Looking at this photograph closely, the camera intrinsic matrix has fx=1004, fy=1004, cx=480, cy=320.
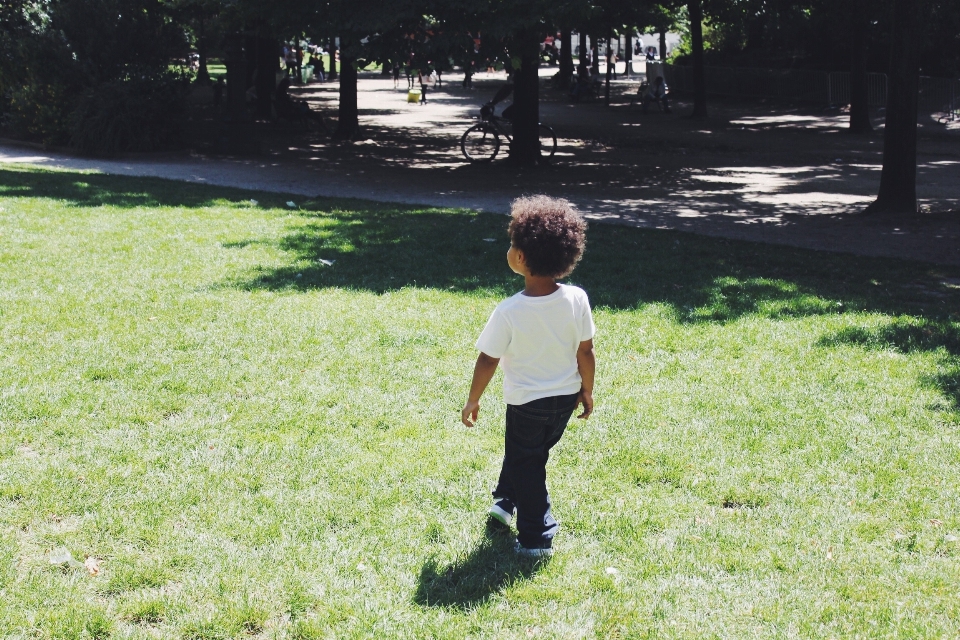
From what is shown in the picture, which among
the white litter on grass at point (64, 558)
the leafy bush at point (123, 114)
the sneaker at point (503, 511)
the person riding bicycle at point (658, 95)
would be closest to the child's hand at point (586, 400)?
the sneaker at point (503, 511)

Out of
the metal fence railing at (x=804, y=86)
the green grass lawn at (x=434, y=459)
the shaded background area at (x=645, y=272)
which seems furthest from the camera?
the metal fence railing at (x=804, y=86)

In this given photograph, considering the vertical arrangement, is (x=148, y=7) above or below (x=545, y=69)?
below

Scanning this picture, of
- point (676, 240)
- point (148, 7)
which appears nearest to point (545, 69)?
point (148, 7)

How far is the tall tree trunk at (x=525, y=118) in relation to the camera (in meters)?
17.9

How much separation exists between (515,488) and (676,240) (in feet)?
24.5

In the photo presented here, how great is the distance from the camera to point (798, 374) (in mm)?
6223

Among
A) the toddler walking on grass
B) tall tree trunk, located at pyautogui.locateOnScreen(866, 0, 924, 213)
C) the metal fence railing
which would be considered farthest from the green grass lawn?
the metal fence railing

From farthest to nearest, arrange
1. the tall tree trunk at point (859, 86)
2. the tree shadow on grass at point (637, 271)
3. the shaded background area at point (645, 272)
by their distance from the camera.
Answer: the tall tree trunk at point (859, 86) < the tree shadow on grass at point (637, 271) < the shaded background area at point (645, 272)

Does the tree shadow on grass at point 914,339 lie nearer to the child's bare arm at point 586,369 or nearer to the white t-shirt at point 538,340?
the child's bare arm at point 586,369

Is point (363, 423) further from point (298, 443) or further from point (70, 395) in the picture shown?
point (70, 395)

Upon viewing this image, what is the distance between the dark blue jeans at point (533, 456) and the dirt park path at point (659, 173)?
8031 millimetres

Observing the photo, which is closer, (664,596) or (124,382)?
(664,596)

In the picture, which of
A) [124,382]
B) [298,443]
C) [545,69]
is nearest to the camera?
[298,443]

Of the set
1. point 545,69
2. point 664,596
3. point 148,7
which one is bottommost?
point 664,596
